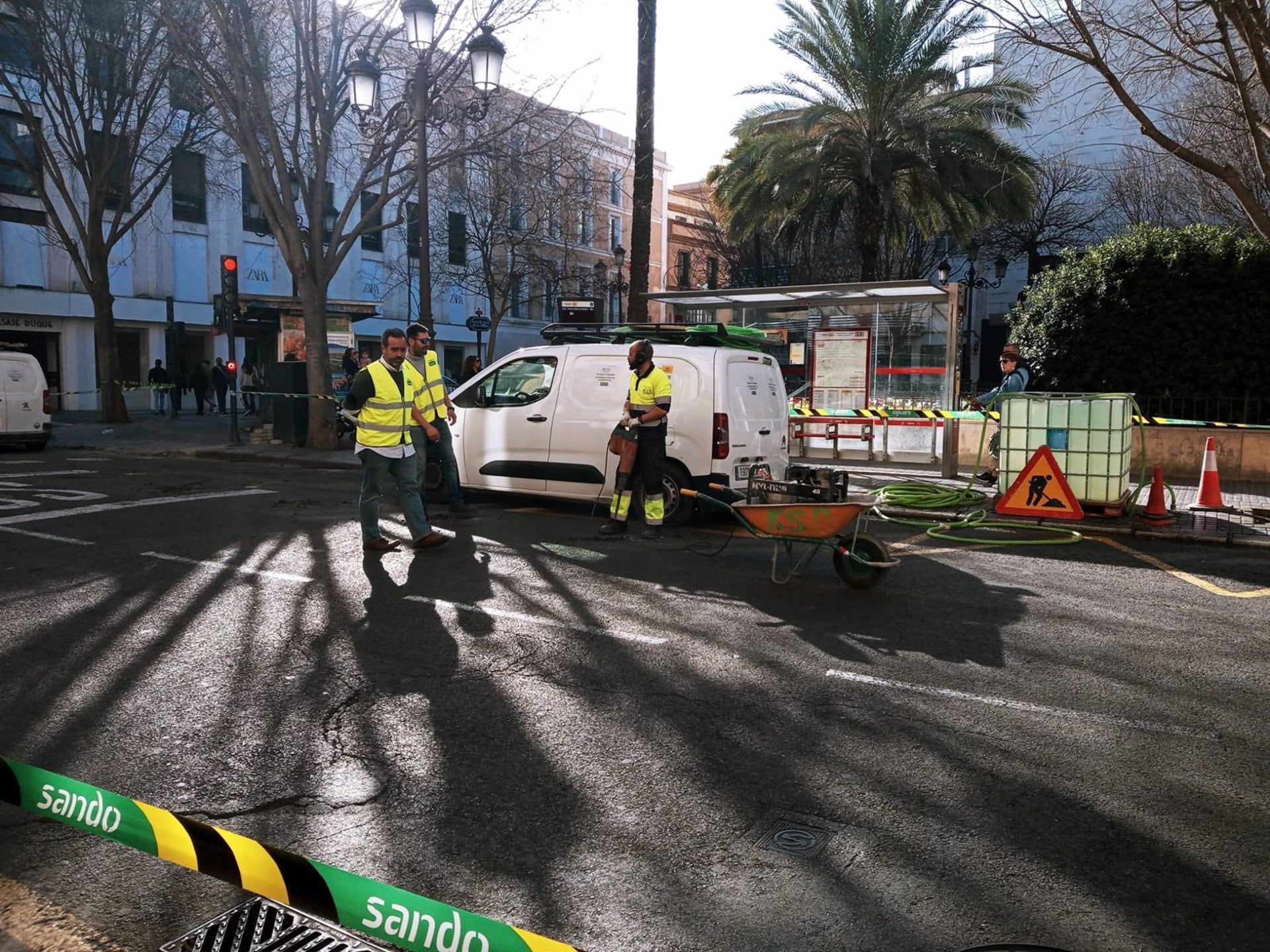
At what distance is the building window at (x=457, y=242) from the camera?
39938 millimetres

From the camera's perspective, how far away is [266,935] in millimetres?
2617

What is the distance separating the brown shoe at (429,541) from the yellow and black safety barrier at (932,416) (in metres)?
7.75

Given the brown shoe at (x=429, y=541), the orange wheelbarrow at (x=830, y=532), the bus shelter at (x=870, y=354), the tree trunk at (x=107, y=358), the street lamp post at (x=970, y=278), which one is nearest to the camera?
the orange wheelbarrow at (x=830, y=532)

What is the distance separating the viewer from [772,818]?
11.3ft

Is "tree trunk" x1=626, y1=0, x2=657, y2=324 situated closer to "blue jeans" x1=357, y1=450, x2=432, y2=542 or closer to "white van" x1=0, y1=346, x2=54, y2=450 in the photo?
"blue jeans" x1=357, y1=450, x2=432, y2=542

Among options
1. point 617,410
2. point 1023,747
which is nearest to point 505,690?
point 1023,747

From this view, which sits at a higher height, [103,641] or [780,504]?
[780,504]

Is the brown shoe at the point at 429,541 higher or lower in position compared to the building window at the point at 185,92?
lower

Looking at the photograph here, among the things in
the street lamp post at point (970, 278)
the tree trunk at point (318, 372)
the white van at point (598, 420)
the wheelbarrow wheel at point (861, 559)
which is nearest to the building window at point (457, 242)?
the street lamp post at point (970, 278)

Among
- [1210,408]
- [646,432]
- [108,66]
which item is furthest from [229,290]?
[1210,408]

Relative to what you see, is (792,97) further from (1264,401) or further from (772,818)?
(772,818)

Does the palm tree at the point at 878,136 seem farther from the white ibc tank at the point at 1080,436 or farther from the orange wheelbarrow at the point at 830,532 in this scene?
the orange wheelbarrow at the point at 830,532

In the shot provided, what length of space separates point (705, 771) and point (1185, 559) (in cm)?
641

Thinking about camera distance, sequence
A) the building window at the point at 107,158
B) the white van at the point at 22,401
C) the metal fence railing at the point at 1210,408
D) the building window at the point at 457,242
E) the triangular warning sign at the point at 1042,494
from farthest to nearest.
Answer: the building window at the point at 457,242
the building window at the point at 107,158
the white van at the point at 22,401
the metal fence railing at the point at 1210,408
the triangular warning sign at the point at 1042,494
